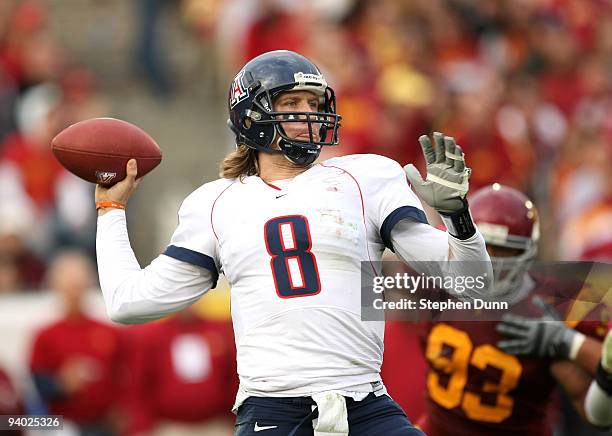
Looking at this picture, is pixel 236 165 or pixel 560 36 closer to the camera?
pixel 236 165

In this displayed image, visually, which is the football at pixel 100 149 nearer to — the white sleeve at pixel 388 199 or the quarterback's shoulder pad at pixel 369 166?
the quarterback's shoulder pad at pixel 369 166

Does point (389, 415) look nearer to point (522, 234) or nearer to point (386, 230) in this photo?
point (386, 230)

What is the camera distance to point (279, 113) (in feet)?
15.6

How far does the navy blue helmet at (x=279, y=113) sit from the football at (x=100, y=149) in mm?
392

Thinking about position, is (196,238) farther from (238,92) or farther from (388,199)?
(388,199)

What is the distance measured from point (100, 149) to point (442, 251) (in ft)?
4.16

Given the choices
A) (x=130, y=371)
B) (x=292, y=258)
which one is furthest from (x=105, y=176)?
(x=130, y=371)

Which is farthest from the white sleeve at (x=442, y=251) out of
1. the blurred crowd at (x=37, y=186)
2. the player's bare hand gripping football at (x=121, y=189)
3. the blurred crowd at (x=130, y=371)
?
the blurred crowd at (x=37, y=186)

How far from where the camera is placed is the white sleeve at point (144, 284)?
15.6 ft

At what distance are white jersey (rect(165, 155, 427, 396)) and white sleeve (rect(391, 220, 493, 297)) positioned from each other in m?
0.05

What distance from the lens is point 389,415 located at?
454cm

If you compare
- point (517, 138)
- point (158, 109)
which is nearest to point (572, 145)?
point (517, 138)

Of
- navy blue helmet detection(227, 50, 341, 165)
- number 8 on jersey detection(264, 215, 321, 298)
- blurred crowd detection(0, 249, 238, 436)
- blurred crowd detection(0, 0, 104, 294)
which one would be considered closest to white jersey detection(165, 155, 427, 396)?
number 8 on jersey detection(264, 215, 321, 298)

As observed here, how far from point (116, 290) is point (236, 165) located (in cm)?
63
